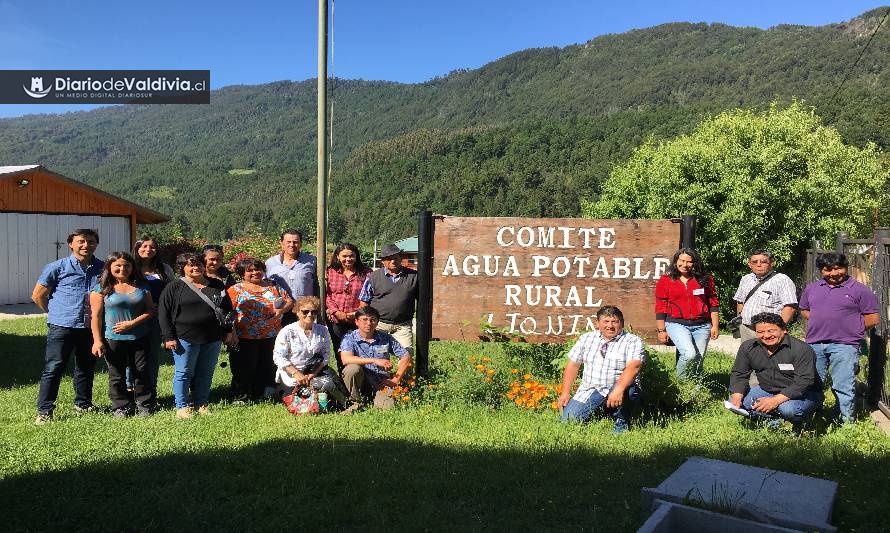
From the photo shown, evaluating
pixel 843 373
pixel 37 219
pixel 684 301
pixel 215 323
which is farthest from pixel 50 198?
pixel 843 373

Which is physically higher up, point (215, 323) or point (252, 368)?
point (215, 323)

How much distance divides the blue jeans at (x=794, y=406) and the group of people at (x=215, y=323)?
2893 millimetres

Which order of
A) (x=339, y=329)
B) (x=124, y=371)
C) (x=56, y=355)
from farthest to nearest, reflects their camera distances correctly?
(x=339, y=329) < (x=124, y=371) < (x=56, y=355)

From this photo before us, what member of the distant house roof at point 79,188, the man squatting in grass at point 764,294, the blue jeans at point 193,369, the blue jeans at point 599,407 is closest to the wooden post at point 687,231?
the man squatting in grass at point 764,294

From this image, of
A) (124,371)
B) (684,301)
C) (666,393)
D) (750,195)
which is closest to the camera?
(666,393)

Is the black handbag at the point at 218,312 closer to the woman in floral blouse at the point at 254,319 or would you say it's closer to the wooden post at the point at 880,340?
the woman in floral blouse at the point at 254,319

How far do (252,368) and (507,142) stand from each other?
352 ft

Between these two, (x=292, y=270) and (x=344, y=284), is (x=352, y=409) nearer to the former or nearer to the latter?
(x=344, y=284)

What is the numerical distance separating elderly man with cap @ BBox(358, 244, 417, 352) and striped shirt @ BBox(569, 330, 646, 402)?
69.1 inches

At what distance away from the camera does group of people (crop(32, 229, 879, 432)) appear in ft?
17.7

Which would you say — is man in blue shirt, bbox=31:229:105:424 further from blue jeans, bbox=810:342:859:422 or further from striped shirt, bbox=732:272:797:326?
blue jeans, bbox=810:342:859:422

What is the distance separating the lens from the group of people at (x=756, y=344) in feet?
17.3

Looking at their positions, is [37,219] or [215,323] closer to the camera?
[215,323]

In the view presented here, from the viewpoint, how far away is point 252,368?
21.1 feet
